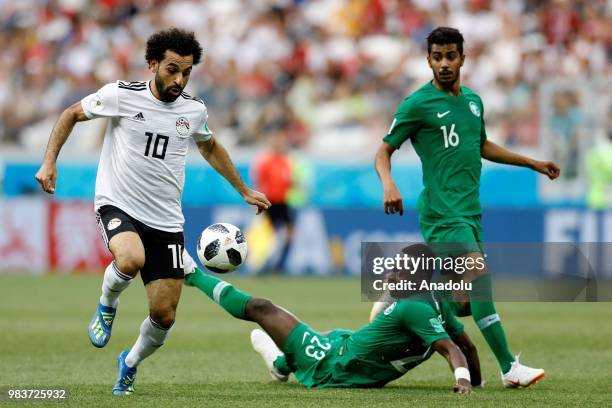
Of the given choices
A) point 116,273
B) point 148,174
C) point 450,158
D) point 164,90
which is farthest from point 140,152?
point 450,158

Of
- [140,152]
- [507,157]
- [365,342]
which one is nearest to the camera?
[365,342]

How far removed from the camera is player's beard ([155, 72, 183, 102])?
7.40 m

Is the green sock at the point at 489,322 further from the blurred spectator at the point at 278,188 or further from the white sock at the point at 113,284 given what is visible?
the blurred spectator at the point at 278,188

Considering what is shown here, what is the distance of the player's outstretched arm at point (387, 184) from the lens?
23.9 ft

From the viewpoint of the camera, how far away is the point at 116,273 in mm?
7039

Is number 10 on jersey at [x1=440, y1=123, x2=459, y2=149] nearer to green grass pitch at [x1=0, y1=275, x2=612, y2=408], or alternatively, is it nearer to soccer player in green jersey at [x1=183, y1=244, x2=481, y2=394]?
soccer player in green jersey at [x1=183, y1=244, x2=481, y2=394]

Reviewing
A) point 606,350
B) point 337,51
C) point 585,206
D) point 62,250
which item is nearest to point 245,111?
point 337,51

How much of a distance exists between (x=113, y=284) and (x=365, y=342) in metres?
1.64

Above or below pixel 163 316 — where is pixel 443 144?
above

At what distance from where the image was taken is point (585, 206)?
730 inches

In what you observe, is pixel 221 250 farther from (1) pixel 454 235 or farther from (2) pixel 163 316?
(1) pixel 454 235

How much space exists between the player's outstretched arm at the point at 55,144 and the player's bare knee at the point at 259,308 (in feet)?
4.95

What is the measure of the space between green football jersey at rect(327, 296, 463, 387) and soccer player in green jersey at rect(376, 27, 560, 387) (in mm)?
444

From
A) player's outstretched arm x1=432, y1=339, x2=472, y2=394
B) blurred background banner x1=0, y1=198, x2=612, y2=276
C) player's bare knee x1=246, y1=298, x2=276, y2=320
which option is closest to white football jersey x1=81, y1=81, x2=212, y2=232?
player's bare knee x1=246, y1=298, x2=276, y2=320
